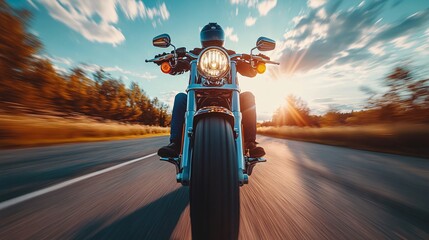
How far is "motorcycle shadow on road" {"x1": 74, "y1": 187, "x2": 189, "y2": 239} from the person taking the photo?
1.09m

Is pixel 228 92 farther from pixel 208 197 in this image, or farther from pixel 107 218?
pixel 107 218

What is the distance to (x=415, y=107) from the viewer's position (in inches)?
339

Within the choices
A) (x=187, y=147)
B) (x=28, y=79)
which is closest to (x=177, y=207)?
(x=187, y=147)

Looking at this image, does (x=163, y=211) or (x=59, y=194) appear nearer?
(x=163, y=211)

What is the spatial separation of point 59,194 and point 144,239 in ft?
4.03

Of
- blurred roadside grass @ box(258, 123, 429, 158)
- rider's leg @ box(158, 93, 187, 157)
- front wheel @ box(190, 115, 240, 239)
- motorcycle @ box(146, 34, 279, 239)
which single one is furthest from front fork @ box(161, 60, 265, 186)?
blurred roadside grass @ box(258, 123, 429, 158)

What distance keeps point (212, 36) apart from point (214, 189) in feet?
5.68

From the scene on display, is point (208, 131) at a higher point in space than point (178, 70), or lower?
lower

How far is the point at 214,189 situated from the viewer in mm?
958

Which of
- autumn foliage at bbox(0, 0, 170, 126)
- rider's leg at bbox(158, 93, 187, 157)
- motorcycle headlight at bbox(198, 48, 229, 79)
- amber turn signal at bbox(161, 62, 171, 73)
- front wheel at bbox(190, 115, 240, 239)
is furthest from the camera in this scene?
autumn foliage at bbox(0, 0, 170, 126)

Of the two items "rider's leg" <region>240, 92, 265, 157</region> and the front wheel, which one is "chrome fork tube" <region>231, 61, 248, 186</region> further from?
"rider's leg" <region>240, 92, 265, 157</region>

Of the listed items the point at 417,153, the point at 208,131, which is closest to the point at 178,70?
the point at 208,131

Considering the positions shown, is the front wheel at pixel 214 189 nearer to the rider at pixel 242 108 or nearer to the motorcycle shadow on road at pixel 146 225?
the motorcycle shadow on road at pixel 146 225

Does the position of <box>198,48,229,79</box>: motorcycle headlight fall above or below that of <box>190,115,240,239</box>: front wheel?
above
